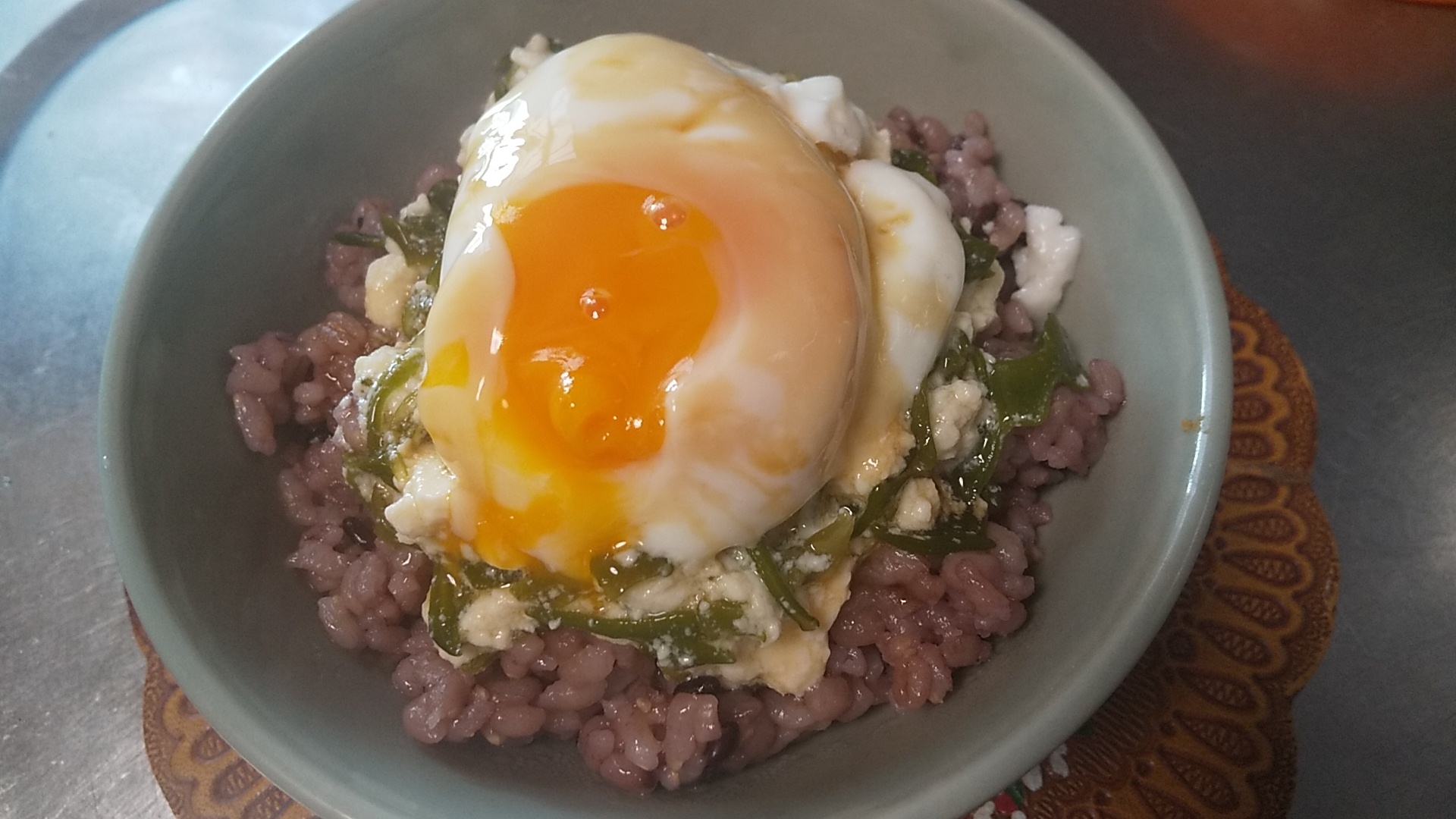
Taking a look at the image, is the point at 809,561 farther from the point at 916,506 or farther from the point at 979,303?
the point at 979,303

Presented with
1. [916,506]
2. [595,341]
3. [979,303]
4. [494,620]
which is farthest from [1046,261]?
[494,620]

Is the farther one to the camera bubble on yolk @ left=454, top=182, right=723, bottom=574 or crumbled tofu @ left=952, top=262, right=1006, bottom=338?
crumbled tofu @ left=952, top=262, right=1006, bottom=338

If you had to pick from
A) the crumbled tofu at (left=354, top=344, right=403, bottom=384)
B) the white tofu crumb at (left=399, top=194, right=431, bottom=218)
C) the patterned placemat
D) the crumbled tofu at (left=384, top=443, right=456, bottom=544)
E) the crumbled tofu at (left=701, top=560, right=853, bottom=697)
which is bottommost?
the patterned placemat

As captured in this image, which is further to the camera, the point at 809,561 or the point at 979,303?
the point at 979,303

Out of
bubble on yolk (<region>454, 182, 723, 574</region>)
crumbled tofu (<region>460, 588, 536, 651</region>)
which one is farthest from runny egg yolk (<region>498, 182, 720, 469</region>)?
crumbled tofu (<region>460, 588, 536, 651</region>)

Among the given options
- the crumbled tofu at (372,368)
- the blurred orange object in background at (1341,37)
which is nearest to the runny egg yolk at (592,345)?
Answer: the crumbled tofu at (372,368)

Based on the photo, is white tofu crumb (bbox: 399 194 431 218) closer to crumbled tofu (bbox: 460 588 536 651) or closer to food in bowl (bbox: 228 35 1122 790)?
food in bowl (bbox: 228 35 1122 790)

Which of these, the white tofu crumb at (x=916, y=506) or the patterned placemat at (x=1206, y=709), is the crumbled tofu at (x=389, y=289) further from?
the white tofu crumb at (x=916, y=506)

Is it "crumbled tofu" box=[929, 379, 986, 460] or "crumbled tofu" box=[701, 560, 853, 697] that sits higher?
"crumbled tofu" box=[929, 379, 986, 460]
